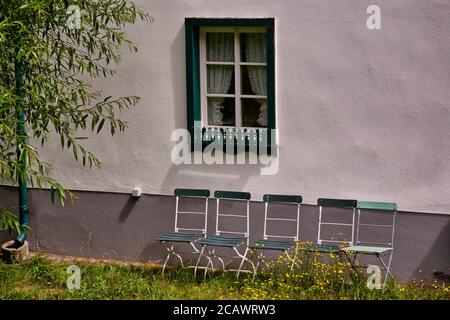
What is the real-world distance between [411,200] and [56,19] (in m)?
4.37

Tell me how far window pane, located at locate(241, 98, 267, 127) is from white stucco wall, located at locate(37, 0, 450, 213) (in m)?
0.28

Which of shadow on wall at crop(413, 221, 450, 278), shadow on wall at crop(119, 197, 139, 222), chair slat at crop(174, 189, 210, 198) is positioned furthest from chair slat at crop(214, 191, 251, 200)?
A: shadow on wall at crop(413, 221, 450, 278)

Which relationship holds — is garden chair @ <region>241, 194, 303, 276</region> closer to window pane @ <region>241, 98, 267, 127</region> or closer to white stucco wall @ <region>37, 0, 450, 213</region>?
white stucco wall @ <region>37, 0, 450, 213</region>

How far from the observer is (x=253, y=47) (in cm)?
1103

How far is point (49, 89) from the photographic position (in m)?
9.55

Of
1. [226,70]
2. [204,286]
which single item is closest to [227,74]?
[226,70]

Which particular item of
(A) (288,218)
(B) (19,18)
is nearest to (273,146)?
(A) (288,218)

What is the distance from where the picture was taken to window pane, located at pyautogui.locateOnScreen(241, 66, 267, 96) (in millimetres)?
10977

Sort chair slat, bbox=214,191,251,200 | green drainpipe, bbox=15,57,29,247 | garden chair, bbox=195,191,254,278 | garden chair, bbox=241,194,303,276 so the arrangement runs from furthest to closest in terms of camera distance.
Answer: chair slat, bbox=214,191,251,200, garden chair, bbox=195,191,254,278, garden chair, bbox=241,194,303,276, green drainpipe, bbox=15,57,29,247

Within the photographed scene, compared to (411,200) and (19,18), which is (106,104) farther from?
(411,200)

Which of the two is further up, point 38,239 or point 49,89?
point 49,89

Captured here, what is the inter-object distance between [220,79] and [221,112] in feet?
1.29

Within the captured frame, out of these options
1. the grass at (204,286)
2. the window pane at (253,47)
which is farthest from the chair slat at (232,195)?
the window pane at (253,47)

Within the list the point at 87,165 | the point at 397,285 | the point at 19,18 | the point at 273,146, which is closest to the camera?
the point at 19,18
